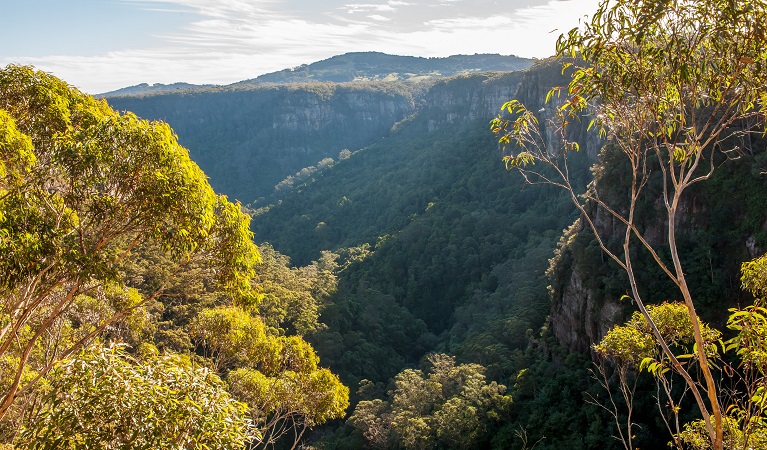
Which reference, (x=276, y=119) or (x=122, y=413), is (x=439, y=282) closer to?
(x=122, y=413)

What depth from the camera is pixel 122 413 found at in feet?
14.1

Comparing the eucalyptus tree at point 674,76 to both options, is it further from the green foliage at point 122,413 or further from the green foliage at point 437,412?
the green foliage at point 437,412

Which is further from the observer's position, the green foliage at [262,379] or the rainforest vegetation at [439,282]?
the green foliage at [262,379]

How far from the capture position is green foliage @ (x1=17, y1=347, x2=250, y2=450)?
422 centimetres

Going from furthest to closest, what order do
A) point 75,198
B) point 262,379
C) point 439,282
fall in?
1. point 439,282
2. point 262,379
3. point 75,198

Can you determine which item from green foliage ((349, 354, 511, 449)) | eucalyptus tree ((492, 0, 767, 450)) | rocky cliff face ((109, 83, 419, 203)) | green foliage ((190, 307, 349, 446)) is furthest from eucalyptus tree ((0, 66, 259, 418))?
rocky cliff face ((109, 83, 419, 203))

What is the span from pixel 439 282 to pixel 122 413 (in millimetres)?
55559

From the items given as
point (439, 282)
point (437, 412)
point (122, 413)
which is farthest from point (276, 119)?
point (122, 413)

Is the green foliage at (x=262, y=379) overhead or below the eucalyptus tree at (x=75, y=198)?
below

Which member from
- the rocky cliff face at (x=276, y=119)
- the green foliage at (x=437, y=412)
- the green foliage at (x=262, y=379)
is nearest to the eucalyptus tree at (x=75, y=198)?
the green foliage at (x=262, y=379)

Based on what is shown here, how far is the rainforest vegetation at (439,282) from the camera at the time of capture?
5457 millimetres

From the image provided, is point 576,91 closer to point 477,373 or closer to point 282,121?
point 477,373

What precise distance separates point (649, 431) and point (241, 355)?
17288 millimetres

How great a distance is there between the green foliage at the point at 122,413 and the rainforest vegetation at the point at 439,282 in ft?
0.06
